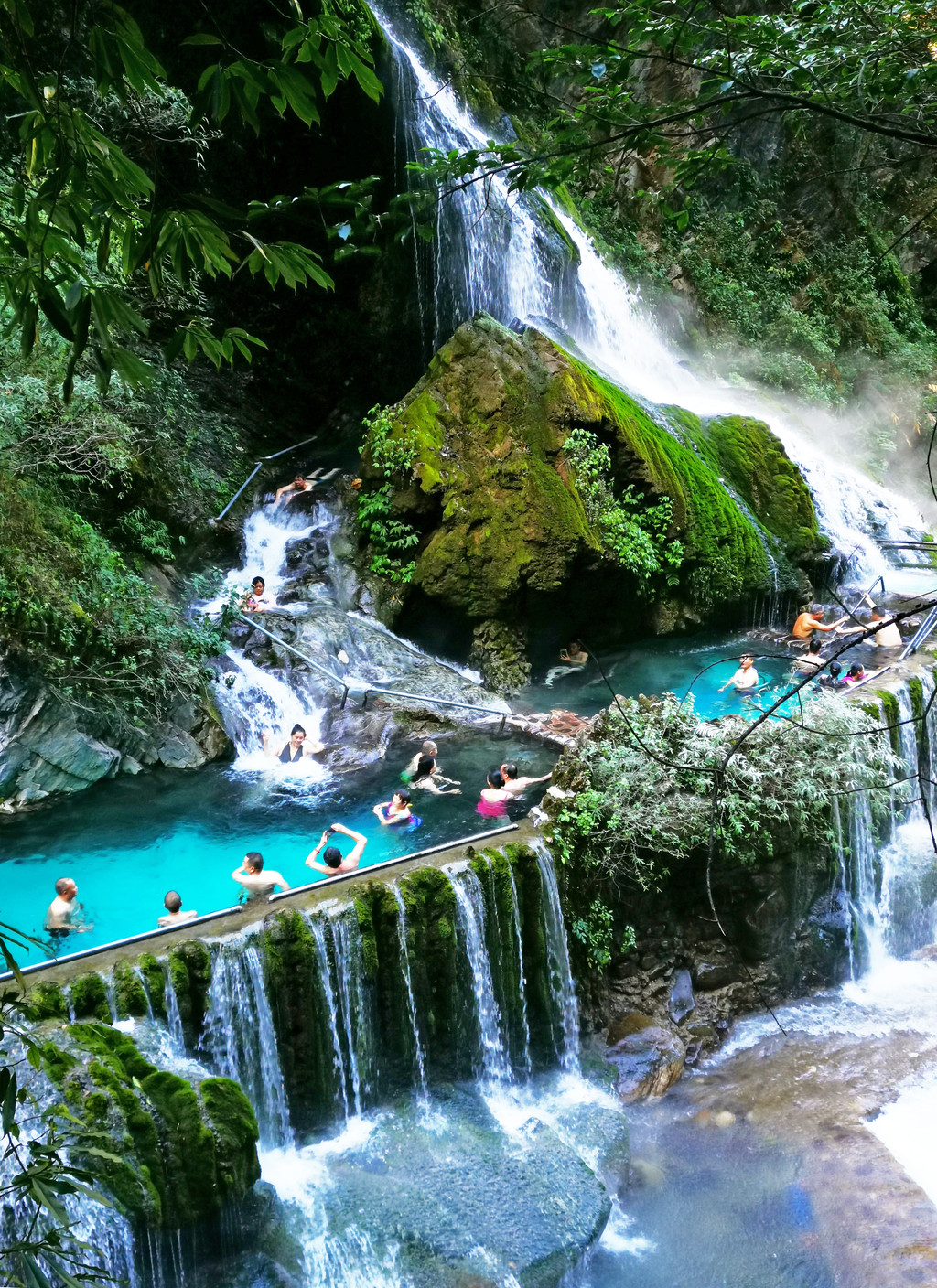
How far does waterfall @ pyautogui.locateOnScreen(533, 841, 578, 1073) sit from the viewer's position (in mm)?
6755

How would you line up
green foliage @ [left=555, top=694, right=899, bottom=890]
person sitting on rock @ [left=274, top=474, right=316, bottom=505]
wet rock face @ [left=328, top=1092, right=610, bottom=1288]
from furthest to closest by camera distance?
person sitting on rock @ [left=274, top=474, right=316, bottom=505], green foliage @ [left=555, top=694, right=899, bottom=890], wet rock face @ [left=328, top=1092, right=610, bottom=1288]

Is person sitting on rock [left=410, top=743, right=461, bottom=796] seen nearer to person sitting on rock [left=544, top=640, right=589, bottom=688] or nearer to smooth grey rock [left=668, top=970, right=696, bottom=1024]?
smooth grey rock [left=668, top=970, right=696, bottom=1024]

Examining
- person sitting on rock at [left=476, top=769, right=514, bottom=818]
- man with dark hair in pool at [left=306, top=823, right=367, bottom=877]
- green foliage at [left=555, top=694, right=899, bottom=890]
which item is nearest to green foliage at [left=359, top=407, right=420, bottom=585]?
person sitting on rock at [left=476, top=769, right=514, bottom=818]

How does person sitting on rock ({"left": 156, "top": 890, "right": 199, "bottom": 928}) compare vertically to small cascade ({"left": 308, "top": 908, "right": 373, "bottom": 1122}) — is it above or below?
above

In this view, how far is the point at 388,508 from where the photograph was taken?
11.7 meters

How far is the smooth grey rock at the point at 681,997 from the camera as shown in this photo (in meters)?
7.18

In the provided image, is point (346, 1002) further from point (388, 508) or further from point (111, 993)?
point (388, 508)

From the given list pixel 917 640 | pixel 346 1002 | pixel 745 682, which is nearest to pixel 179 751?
pixel 346 1002

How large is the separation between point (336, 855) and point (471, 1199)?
7.76 feet

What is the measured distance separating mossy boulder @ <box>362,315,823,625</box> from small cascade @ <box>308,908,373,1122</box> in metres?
5.84

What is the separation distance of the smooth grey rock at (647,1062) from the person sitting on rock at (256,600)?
20.6ft

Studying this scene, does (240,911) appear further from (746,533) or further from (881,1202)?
(746,533)

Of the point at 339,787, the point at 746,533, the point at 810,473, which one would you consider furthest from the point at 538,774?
the point at 810,473

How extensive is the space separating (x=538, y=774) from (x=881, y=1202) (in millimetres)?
4201
